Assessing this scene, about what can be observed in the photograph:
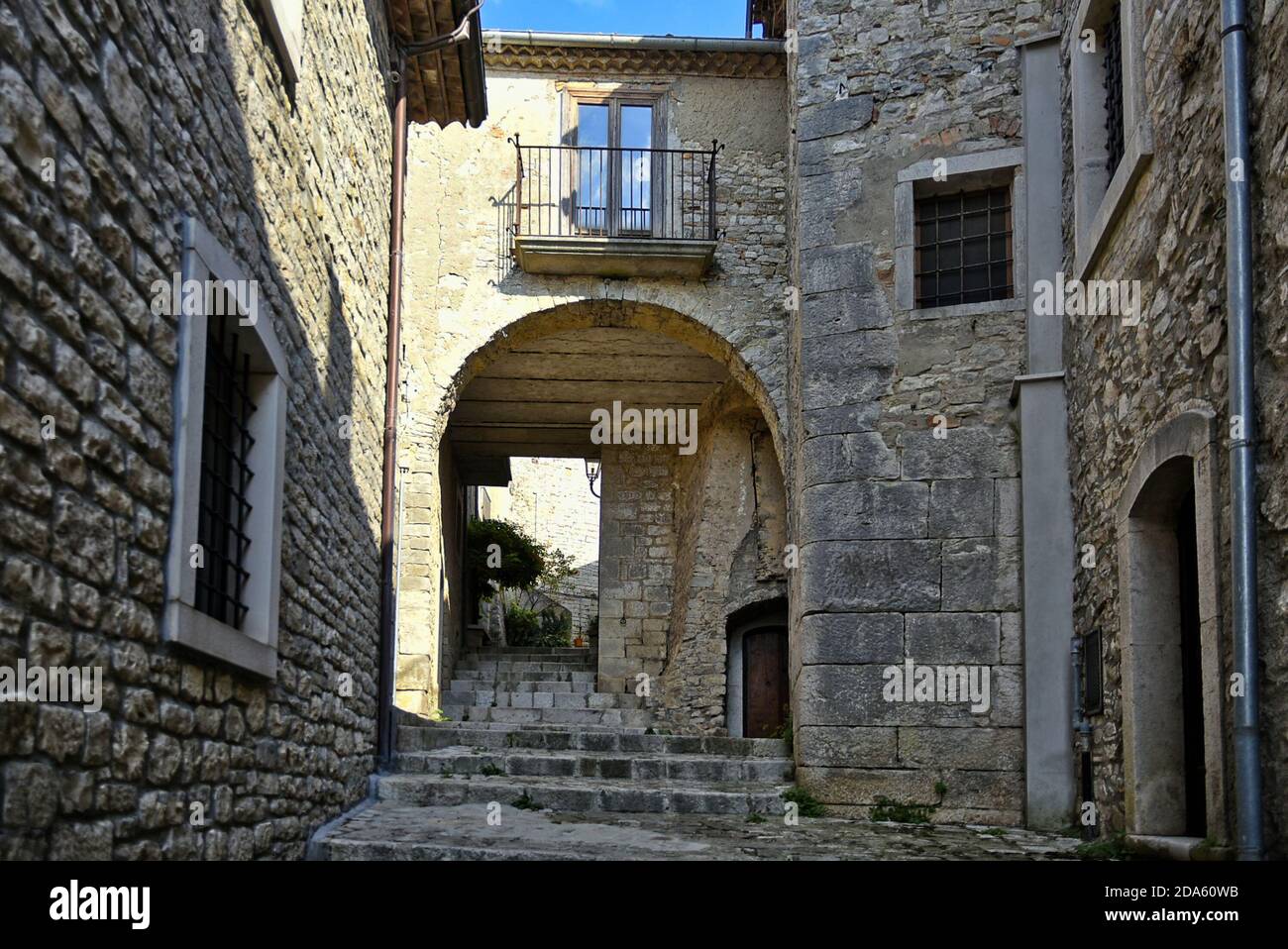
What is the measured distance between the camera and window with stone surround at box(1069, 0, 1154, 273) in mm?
6887

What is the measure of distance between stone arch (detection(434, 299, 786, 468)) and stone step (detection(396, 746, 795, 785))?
3.24 metres

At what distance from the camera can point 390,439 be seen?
8859mm

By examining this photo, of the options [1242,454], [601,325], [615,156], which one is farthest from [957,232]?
[1242,454]

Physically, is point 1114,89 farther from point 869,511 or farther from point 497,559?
point 497,559

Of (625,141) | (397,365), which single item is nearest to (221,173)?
(397,365)

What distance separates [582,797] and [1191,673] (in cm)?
383

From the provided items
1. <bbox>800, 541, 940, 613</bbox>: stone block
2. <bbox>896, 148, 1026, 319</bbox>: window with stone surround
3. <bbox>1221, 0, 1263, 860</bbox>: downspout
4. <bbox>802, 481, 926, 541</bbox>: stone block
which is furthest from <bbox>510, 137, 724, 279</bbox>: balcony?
<bbox>1221, 0, 1263, 860</bbox>: downspout

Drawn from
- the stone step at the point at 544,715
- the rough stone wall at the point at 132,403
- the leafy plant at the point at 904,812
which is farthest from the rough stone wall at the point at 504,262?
the rough stone wall at the point at 132,403

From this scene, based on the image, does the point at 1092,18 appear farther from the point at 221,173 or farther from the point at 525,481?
the point at 525,481

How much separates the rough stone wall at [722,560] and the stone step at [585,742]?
293 cm

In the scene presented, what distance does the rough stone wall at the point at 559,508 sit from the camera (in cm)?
2702

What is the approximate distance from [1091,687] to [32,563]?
223 inches

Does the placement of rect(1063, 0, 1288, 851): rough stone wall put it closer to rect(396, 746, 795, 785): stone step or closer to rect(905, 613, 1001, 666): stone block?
rect(905, 613, 1001, 666): stone block

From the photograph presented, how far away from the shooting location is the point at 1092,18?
773 cm
